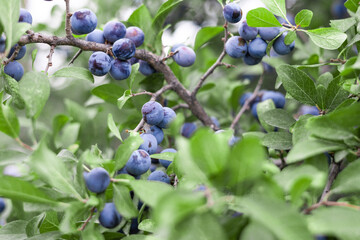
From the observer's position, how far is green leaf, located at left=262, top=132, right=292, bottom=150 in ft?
2.92

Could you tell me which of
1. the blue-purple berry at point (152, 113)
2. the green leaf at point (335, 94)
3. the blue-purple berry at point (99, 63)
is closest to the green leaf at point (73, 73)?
the blue-purple berry at point (99, 63)

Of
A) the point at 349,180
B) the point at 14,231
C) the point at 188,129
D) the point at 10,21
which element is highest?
the point at 10,21

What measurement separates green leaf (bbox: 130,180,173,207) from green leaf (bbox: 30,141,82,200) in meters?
0.14

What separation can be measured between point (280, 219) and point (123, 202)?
14.3 inches

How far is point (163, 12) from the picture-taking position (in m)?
1.21

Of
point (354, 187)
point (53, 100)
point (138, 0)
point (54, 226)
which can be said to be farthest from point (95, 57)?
point (53, 100)

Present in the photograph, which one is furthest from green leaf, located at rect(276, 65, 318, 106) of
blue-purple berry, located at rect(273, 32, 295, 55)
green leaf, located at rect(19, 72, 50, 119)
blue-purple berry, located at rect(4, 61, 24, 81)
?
blue-purple berry, located at rect(4, 61, 24, 81)

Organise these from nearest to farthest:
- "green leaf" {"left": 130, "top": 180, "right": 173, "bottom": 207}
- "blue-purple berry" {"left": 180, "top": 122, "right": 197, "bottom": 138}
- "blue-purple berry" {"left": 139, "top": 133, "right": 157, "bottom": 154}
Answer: "green leaf" {"left": 130, "top": 180, "right": 173, "bottom": 207}
"blue-purple berry" {"left": 139, "top": 133, "right": 157, "bottom": 154}
"blue-purple berry" {"left": 180, "top": 122, "right": 197, "bottom": 138}

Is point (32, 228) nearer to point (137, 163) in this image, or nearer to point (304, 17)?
point (137, 163)

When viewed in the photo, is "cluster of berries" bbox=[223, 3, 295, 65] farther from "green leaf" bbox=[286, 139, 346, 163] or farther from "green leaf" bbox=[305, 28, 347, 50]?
"green leaf" bbox=[286, 139, 346, 163]

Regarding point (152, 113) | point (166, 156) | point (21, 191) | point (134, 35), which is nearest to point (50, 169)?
point (21, 191)

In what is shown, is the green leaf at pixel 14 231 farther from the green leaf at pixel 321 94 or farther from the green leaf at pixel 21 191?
the green leaf at pixel 321 94

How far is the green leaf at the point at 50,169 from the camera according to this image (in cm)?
64

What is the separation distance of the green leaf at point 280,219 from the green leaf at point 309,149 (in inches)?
6.4
